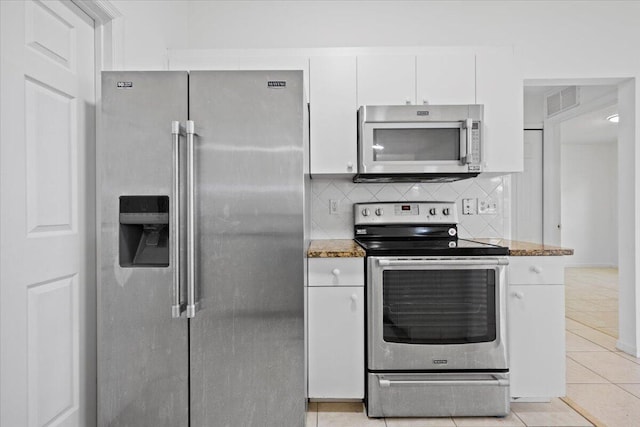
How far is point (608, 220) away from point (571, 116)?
4.63 meters

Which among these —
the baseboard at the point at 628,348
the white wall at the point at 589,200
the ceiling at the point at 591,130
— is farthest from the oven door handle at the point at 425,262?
the white wall at the point at 589,200

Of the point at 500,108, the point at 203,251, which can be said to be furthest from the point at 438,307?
the point at 500,108

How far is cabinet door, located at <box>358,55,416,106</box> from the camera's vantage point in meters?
2.49

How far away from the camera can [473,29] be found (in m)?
2.88

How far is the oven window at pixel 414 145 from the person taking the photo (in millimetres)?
2393

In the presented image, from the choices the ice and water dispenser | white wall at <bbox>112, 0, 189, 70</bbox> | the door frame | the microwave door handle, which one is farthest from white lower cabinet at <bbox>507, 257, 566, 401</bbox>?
white wall at <bbox>112, 0, 189, 70</bbox>

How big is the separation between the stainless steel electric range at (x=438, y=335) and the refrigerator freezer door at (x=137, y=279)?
1005 millimetres

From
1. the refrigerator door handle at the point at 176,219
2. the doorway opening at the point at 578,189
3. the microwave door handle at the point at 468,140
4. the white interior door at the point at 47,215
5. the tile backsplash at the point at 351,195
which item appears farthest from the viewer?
the doorway opening at the point at 578,189

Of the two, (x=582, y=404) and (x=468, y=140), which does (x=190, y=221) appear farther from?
(x=582, y=404)

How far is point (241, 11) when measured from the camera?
2873mm

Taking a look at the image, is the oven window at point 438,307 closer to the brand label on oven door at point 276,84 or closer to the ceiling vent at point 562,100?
the brand label on oven door at point 276,84

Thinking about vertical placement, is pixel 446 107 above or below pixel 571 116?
below

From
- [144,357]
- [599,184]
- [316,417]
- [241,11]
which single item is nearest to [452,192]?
[316,417]

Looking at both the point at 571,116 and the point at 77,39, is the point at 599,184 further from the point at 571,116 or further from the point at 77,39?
A: the point at 77,39
